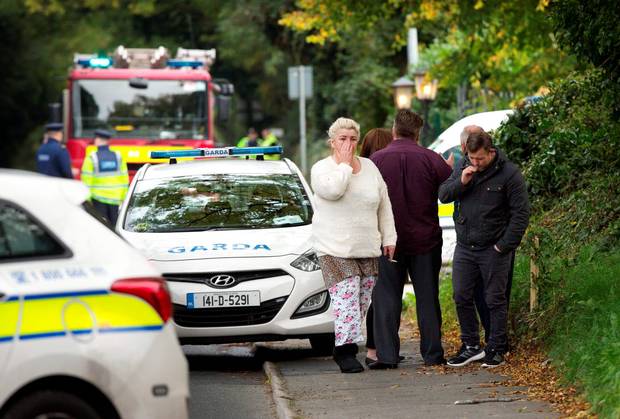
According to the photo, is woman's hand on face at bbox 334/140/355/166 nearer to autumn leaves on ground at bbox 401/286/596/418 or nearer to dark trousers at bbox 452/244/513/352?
dark trousers at bbox 452/244/513/352

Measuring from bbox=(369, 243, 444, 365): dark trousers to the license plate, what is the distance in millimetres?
878

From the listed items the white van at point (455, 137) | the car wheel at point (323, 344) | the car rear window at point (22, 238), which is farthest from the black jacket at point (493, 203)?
the white van at point (455, 137)

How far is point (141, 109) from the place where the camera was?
2345 centimetres

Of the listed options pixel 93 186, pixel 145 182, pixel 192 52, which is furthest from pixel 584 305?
pixel 192 52

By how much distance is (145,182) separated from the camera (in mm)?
11055

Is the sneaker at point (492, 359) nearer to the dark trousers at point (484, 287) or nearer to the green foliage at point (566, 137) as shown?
the dark trousers at point (484, 287)

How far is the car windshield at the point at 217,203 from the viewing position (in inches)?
410

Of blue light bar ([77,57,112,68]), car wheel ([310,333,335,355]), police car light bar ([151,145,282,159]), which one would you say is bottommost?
car wheel ([310,333,335,355])

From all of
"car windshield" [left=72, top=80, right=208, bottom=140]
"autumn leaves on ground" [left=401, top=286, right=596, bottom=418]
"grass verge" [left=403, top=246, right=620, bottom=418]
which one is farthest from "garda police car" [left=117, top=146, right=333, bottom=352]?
"car windshield" [left=72, top=80, right=208, bottom=140]

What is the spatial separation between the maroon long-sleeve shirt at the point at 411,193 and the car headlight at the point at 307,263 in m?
0.63

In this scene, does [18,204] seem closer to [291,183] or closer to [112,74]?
[291,183]

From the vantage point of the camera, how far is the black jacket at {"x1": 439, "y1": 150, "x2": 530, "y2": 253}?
9.13 m

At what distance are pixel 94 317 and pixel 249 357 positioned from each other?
5.52m

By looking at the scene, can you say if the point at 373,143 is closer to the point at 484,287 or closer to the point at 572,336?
the point at 484,287
